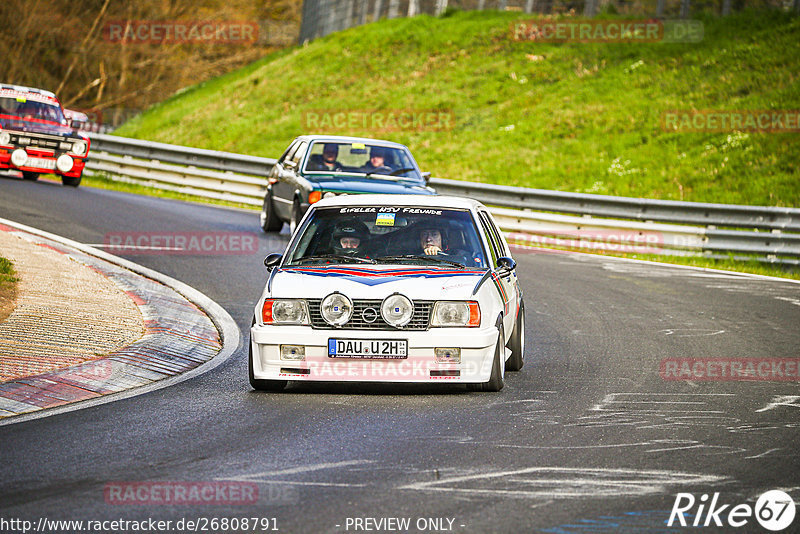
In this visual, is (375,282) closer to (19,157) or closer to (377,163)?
(377,163)

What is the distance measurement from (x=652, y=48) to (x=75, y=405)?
96.3 ft

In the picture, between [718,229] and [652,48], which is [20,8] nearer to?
[652,48]

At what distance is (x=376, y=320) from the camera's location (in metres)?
8.09

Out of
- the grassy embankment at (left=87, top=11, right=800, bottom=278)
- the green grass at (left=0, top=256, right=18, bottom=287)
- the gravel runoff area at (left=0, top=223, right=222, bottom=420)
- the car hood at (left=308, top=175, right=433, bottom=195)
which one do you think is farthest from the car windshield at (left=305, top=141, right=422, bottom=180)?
the grassy embankment at (left=87, top=11, right=800, bottom=278)

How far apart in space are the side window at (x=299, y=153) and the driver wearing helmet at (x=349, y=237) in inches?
322

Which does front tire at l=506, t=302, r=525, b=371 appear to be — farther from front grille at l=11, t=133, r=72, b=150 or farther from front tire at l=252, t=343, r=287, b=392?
front grille at l=11, t=133, r=72, b=150

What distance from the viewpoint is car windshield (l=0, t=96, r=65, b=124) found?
24219mm

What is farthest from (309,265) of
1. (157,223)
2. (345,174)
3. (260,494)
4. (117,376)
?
(157,223)

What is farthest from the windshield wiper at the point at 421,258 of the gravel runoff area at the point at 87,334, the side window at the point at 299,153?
the side window at the point at 299,153

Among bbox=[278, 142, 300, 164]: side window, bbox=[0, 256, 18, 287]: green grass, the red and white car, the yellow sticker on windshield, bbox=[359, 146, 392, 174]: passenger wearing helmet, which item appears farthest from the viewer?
the red and white car

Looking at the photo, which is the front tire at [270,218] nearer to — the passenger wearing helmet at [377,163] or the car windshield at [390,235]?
the passenger wearing helmet at [377,163]

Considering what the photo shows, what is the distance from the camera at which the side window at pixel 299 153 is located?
1752 centimetres

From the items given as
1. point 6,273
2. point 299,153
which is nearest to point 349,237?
point 6,273

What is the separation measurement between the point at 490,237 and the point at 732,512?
15.7 feet
